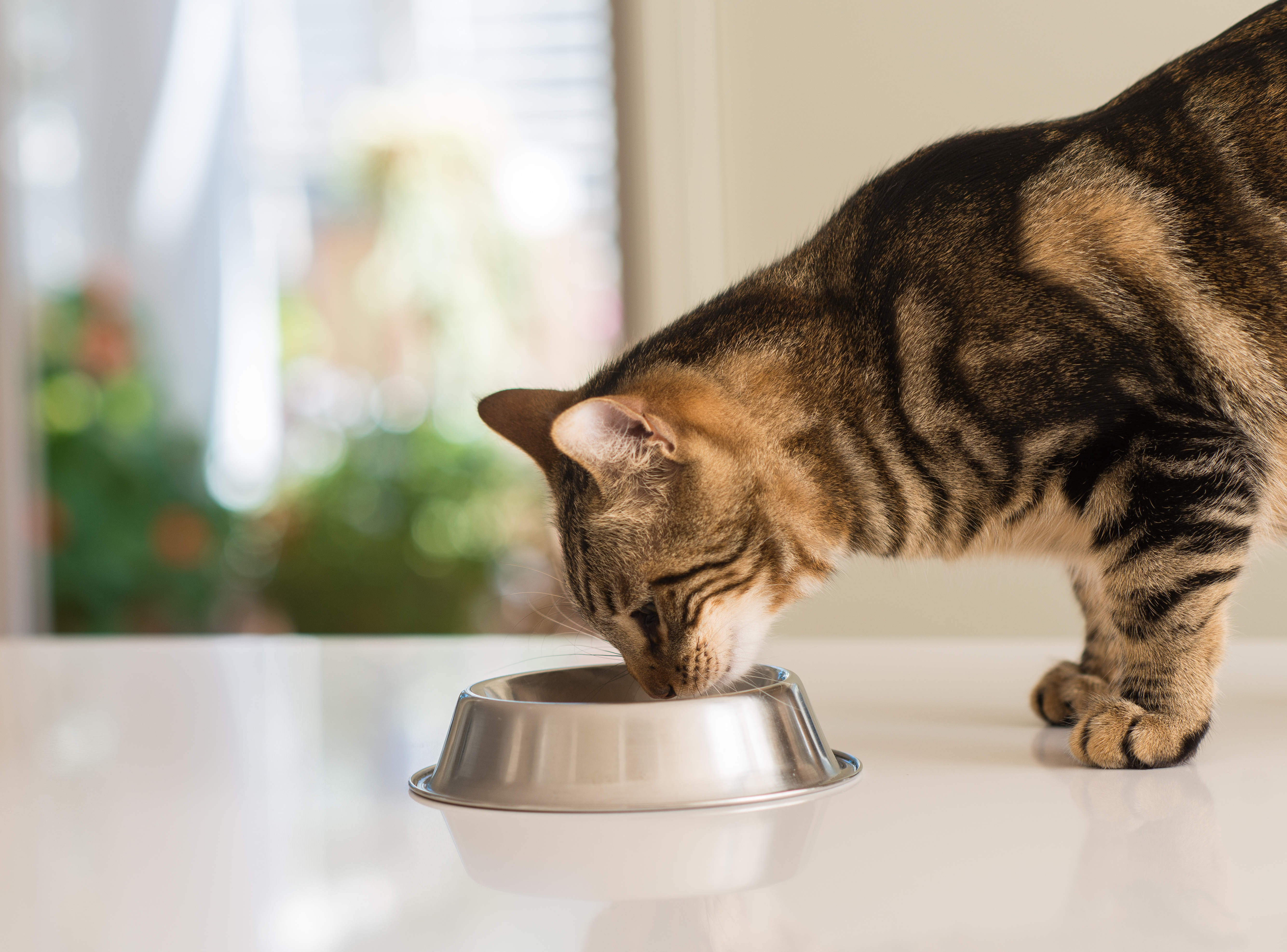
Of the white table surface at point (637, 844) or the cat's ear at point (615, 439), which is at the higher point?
the cat's ear at point (615, 439)

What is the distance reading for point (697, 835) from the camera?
30.4 inches

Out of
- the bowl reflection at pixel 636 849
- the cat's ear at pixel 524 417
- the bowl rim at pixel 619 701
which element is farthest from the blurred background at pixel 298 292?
the bowl reflection at pixel 636 849

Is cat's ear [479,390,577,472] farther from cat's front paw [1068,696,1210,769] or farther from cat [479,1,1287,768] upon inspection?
cat's front paw [1068,696,1210,769]

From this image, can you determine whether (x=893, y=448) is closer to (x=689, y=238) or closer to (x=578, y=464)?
(x=578, y=464)

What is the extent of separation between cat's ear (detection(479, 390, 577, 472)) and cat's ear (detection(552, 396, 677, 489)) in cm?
16

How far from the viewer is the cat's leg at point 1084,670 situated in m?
1.12

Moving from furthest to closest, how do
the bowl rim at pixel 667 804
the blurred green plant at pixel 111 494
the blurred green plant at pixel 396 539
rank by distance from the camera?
1. the blurred green plant at pixel 396 539
2. the blurred green plant at pixel 111 494
3. the bowl rim at pixel 667 804

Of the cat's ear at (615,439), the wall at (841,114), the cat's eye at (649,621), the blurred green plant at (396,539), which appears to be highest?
the wall at (841,114)

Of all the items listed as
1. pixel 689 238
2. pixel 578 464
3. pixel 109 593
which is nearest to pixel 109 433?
pixel 109 593

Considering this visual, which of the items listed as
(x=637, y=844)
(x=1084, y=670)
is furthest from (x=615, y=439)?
(x=1084, y=670)

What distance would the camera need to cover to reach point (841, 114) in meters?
2.04

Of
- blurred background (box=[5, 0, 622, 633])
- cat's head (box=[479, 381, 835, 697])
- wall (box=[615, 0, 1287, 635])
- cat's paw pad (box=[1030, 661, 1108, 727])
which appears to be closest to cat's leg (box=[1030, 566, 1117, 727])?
cat's paw pad (box=[1030, 661, 1108, 727])

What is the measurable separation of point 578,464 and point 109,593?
2851 mm

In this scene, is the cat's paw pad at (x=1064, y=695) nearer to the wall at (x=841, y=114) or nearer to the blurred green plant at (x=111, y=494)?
the wall at (x=841, y=114)
